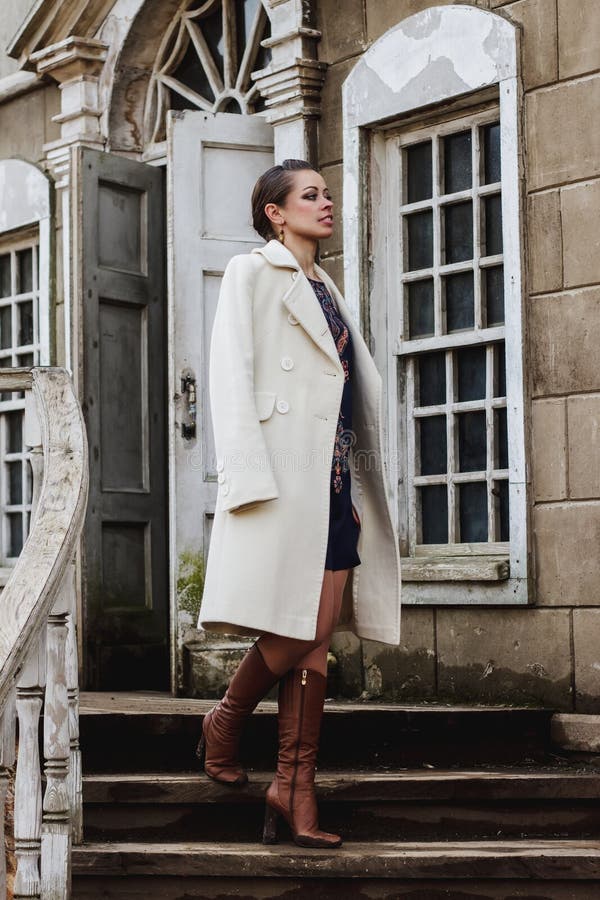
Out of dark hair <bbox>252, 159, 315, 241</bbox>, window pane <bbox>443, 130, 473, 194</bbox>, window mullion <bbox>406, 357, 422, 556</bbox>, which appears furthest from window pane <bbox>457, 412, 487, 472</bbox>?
dark hair <bbox>252, 159, 315, 241</bbox>

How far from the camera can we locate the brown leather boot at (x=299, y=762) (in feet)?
13.8

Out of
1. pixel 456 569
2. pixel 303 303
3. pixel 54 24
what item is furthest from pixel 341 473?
pixel 54 24

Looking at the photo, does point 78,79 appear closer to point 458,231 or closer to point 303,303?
point 458,231

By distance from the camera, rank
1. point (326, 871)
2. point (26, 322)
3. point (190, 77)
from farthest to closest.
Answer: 1. point (26, 322)
2. point (190, 77)
3. point (326, 871)

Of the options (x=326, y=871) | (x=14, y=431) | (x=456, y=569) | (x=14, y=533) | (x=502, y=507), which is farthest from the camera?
(x=14, y=431)

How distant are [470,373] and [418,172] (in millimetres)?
923

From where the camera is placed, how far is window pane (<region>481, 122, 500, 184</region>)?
6047mm

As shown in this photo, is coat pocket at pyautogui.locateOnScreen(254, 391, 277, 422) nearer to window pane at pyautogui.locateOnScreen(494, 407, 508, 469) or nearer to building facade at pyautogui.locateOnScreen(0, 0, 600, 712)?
building facade at pyautogui.locateOnScreen(0, 0, 600, 712)

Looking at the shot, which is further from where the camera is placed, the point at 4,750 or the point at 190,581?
the point at 190,581

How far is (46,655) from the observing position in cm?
363

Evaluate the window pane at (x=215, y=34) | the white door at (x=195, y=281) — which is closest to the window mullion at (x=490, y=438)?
the white door at (x=195, y=281)

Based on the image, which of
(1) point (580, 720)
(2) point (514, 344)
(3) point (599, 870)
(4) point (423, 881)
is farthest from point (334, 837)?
(2) point (514, 344)

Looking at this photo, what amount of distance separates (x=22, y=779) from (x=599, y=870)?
5.44 feet

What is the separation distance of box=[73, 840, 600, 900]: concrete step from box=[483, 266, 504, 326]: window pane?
2.43 meters
